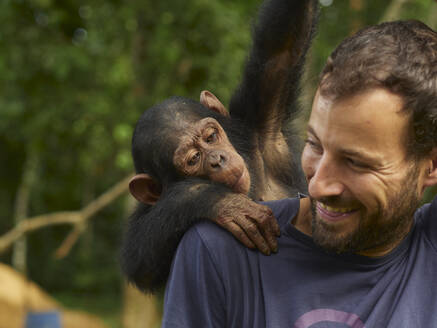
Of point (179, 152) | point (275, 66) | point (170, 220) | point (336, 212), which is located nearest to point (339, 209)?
point (336, 212)

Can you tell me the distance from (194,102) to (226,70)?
3838 millimetres

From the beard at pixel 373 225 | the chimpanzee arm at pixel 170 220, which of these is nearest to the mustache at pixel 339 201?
the beard at pixel 373 225

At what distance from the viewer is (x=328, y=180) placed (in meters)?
1.33

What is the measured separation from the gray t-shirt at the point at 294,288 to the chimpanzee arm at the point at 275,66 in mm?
1506

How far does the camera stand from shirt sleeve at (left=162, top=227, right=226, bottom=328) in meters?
1.33

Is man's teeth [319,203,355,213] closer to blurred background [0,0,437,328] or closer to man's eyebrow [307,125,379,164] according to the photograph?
man's eyebrow [307,125,379,164]

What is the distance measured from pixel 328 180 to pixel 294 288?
0.24 metres

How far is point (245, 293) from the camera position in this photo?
4.41ft

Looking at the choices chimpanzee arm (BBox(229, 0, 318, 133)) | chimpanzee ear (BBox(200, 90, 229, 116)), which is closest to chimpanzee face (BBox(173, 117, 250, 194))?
chimpanzee ear (BBox(200, 90, 229, 116))

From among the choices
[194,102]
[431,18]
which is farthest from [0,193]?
[194,102]

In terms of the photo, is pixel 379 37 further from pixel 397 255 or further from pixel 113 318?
pixel 113 318

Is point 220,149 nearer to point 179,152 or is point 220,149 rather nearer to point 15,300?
point 179,152

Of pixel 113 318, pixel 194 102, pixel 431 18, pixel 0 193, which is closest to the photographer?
pixel 194 102

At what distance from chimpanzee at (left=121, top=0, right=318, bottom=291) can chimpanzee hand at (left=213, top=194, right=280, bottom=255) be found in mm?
42
